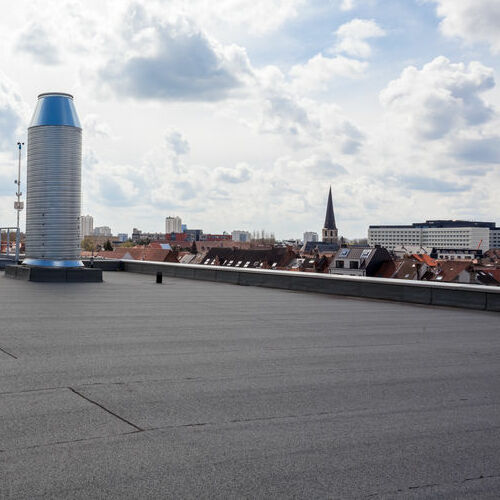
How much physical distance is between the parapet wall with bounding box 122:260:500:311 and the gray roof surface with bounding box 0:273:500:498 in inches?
167

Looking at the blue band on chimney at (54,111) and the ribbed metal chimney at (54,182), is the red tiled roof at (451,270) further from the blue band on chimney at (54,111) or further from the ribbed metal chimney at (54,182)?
the blue band on chimney at (54,111)

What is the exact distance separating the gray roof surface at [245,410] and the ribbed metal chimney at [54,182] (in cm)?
1539

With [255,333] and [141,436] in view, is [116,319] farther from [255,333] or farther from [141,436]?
[141,436]

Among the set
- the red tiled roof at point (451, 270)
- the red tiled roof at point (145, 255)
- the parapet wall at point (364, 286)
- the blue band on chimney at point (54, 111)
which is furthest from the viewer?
the red tiled roof at point (145, 255)

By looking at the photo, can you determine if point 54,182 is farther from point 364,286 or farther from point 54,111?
point 364,286

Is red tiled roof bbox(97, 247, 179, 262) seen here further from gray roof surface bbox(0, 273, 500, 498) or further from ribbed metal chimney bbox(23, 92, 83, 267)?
gray roof surface bbox(0, 273, 500, 498)

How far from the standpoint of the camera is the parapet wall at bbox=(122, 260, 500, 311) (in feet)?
54.0

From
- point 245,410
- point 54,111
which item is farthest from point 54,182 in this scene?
point 245,410

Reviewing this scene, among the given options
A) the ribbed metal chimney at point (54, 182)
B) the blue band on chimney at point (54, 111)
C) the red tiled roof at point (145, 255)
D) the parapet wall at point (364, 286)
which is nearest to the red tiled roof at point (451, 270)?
the red tiled roof at point (145, 255)

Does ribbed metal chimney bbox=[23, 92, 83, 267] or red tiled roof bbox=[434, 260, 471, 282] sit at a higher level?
ribbed metal chimney bbox=[23, 92, 83, 267]

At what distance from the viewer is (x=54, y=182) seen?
88.8 feet

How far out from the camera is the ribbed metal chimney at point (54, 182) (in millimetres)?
26875

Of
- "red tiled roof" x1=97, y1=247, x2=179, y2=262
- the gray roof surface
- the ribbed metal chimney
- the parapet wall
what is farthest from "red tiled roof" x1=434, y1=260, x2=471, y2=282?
the gray roof surface

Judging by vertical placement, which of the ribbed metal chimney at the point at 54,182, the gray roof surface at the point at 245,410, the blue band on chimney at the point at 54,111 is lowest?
the gray roof surface at the point at 245,410
